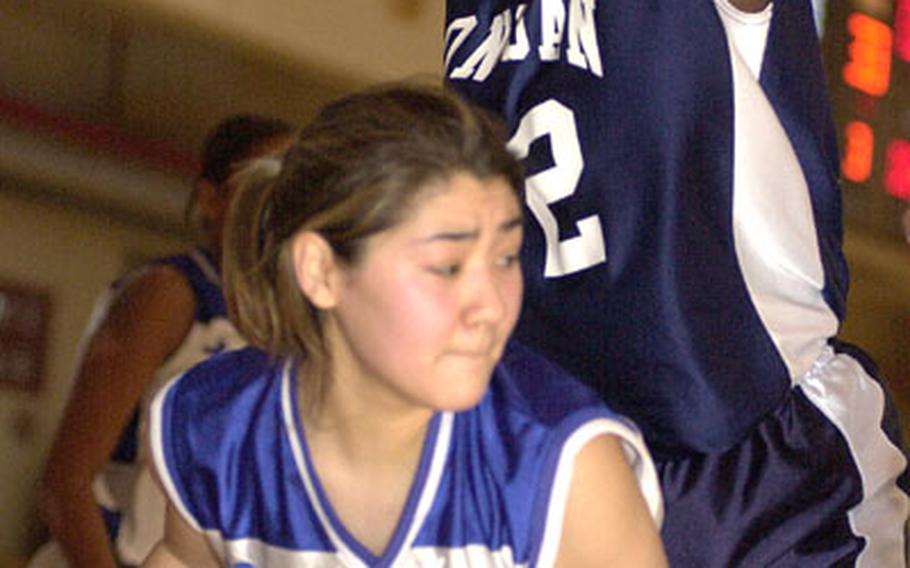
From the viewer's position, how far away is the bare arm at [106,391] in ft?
9.56

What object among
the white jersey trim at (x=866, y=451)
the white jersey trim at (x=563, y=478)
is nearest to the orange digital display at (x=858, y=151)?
the white jersey trim at (x=866, y=451)

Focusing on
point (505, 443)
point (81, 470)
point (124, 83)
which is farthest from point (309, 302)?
point (124, 83)

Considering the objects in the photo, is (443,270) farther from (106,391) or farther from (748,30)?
(106,391)

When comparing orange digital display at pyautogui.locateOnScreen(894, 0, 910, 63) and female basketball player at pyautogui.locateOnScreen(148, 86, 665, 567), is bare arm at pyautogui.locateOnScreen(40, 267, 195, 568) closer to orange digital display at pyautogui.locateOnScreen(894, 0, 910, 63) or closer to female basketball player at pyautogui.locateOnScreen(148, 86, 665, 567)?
female basketball player at pyautogui.locateOnScreen(148, 86, 665, 567)

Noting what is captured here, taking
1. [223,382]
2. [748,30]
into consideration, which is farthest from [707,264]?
[223,382]

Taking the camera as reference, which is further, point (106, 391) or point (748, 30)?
point (106, 391)

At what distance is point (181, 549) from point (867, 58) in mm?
3992

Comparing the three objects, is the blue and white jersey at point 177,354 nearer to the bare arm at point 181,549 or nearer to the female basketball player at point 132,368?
→ the female basketball player at point 132,368

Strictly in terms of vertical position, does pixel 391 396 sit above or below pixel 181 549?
above

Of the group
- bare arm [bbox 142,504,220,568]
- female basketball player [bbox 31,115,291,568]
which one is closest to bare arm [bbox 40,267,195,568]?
female basketball player [bbox 31,115,291,568]

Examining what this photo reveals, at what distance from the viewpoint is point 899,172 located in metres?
5.66

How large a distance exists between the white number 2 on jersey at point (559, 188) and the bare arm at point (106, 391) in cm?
119

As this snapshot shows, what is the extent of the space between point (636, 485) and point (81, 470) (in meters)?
1.41

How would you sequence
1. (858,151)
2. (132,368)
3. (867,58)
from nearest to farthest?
(132,368) → (858,151) → (867,58)
